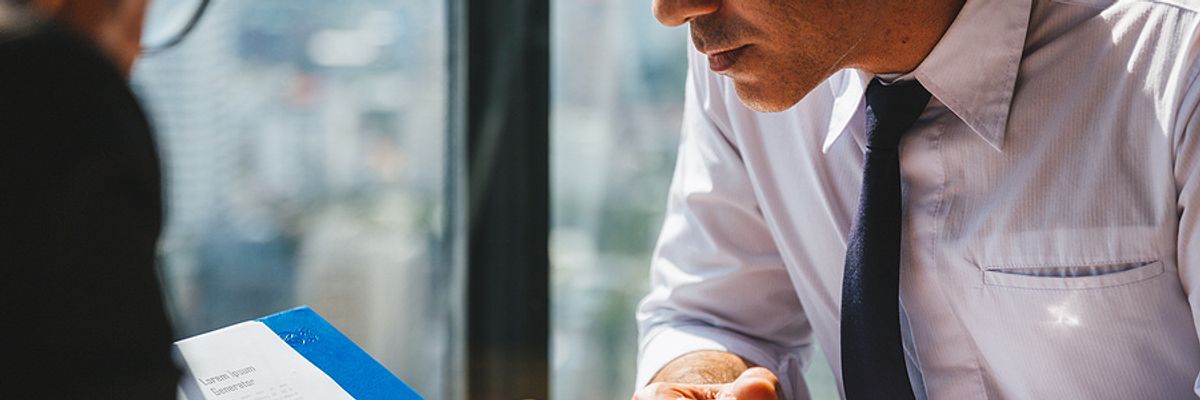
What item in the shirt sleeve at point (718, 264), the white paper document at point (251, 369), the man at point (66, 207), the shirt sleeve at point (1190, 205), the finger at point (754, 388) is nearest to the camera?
the man at point (66, 207)

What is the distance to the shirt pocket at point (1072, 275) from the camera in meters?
1.01

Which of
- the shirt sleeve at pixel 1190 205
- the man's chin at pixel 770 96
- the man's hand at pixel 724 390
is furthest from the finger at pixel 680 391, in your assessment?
the shirt sleeve at pixel 1190 205

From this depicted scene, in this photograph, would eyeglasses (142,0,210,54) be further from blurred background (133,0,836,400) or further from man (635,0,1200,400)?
man (635,0,1200,400)

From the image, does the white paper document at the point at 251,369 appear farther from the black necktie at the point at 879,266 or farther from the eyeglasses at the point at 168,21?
the black necktie at the point at 879,266

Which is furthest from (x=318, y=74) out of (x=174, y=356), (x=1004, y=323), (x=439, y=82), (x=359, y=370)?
(x=174, y=356)

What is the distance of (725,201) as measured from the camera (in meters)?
1.33

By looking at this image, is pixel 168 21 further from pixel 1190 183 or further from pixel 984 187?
pixel 1190 183

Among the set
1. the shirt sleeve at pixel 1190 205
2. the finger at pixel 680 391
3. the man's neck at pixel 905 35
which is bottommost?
the finger at pixel 680 391

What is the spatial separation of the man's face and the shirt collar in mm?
78

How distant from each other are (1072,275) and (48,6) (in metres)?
0.90

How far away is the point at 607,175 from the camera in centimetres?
192

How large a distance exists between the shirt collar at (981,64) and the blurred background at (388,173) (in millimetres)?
800

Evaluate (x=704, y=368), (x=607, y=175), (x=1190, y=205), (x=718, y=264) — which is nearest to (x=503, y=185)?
(x=607, y=175)

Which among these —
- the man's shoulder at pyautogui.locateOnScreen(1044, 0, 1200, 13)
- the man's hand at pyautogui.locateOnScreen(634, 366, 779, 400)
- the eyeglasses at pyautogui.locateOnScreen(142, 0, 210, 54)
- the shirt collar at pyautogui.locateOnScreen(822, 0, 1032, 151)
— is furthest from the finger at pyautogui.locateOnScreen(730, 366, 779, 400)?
the eyeglasses at pyautogui.locateOnScreen(142, 0, 210, 54)
